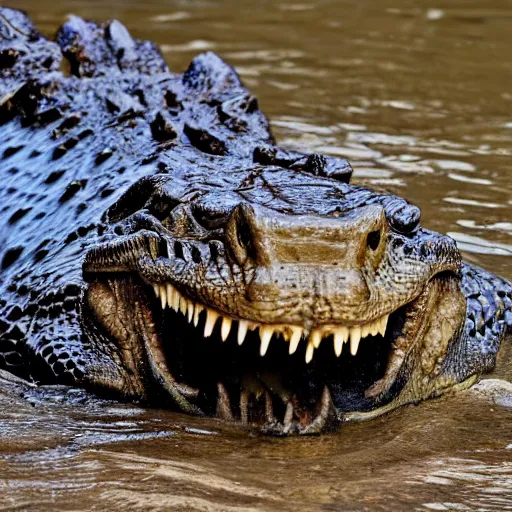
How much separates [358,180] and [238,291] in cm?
348

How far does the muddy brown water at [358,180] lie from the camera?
3.30 metres

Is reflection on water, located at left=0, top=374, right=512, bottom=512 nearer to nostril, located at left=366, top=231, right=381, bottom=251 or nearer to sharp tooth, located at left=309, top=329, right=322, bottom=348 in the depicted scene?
sharp tooth, located at left=309, top=329, right=322, bottom=348

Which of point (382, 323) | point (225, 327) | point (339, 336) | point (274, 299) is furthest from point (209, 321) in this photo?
point (382, 323)

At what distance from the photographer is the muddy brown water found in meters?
3.30

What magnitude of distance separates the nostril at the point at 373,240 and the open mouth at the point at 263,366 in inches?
8.9

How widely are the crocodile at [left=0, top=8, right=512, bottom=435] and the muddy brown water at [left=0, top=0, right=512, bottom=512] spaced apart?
116 mm

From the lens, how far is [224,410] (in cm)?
379

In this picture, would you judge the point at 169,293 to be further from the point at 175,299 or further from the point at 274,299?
the point at 274,299

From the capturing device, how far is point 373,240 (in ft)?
12.1

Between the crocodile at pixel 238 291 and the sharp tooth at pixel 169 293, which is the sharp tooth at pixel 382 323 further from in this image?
the sharp tooth at pixel 169 293

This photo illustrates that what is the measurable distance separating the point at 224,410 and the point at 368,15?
29.1ft

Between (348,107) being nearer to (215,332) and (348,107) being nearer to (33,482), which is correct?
(215,332)

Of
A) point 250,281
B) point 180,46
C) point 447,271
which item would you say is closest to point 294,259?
point 250,281

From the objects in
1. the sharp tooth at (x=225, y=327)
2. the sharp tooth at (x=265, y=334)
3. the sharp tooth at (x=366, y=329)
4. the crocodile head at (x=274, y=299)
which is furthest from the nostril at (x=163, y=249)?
the sharp tooth at (x=366, y=329)
